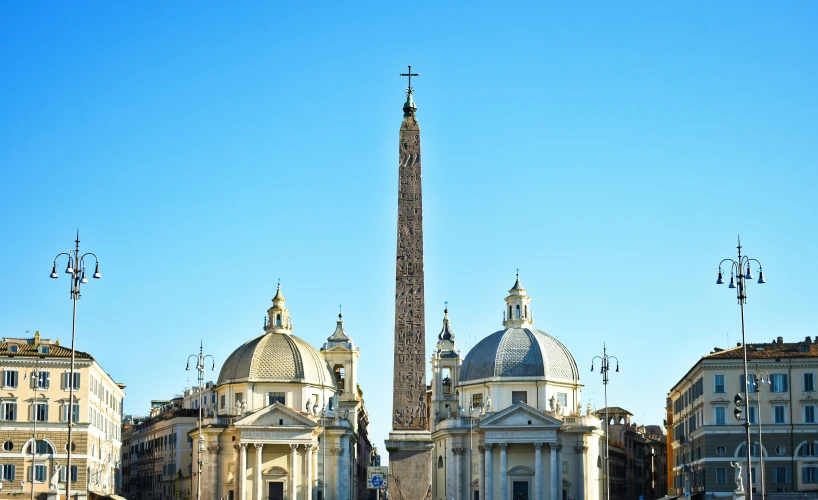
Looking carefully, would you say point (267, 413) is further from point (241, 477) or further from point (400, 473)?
point (400, 473)

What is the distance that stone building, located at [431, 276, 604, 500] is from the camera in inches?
3733

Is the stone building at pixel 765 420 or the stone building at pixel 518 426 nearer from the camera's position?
the stone building at pixel 765 420

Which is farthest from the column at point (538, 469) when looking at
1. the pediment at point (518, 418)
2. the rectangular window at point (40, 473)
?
the rectangular window at point (40, 473)

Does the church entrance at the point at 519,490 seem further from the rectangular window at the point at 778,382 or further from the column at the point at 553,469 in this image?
the rectangular window at the point at 778,382

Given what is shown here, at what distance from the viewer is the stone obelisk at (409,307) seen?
5194cm

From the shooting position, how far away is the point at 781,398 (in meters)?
80.8

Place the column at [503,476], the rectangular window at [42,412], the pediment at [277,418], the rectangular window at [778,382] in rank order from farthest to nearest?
the column at [503,476]
the pediment at [277,418]
the rectangular window at [778,382]
the rectangular window at [42,412]

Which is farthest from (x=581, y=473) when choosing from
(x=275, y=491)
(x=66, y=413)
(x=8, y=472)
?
(x=8, y=472)

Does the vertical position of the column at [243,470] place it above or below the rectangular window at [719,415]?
below

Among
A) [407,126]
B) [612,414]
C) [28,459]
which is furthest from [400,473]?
[612,414]

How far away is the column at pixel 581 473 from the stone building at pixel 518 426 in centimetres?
7

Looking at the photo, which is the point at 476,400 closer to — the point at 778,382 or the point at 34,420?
the point at 778,382

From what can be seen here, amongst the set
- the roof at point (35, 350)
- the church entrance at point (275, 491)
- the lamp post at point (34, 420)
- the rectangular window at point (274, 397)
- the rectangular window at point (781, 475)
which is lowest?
the church entrance at point (275, 491)

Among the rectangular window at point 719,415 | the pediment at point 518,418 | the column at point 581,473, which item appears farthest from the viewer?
the column at point 581,473
